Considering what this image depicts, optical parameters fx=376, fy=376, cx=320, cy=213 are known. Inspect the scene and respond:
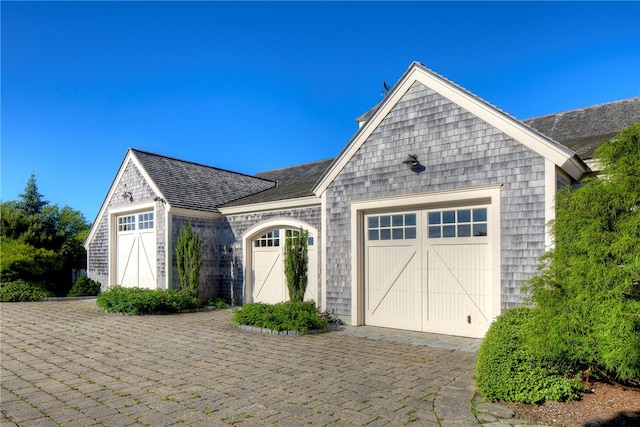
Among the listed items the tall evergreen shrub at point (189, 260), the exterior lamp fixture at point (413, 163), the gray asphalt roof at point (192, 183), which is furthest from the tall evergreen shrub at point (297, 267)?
the gray asphalt roof at point (192, 183)

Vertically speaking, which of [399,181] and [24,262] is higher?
[399,181]

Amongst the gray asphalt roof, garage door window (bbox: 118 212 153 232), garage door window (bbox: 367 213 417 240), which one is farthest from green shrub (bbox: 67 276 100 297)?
garage door window (bbox: 367 213 417 240)

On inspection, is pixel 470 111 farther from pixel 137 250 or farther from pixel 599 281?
pixel 137 250

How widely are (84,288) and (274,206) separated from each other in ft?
32.1

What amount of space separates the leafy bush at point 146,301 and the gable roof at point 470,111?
17.7ft

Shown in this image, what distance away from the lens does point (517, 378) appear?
4.05 metres

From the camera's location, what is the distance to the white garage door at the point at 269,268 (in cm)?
1145

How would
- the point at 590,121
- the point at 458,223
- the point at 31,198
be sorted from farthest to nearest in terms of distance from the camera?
the point at 31,198 < the point at 590,121 < the point at 458,223

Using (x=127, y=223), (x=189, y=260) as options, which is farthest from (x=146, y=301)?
(x=127, y=223)

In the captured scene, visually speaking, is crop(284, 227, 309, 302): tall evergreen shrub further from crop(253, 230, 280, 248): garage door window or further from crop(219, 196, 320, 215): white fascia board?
crop(253, 230, 280, 248): garage door window

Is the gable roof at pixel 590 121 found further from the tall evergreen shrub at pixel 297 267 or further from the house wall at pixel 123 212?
the house wall at pixel 123 212

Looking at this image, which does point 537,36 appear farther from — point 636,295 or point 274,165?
point 274,165

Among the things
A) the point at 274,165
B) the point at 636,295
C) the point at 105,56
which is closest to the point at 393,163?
the point at 636,295

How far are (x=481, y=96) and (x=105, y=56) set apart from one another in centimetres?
1017
